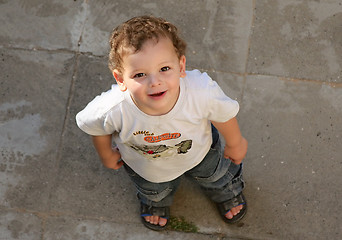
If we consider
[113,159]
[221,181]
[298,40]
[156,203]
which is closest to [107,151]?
[113,159]

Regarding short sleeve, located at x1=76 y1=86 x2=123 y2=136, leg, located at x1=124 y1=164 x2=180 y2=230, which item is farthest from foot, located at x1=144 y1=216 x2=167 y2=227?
short sleeve, located at x1=76 y1=86 x2=123 y2=136

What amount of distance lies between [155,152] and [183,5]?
1.29 m

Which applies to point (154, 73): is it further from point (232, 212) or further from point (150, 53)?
point (232, 212)

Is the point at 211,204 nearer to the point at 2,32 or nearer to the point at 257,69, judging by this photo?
the point at 257,69

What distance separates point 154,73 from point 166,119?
0.73 feet

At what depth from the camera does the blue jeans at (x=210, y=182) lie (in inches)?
84.5

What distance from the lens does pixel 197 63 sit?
8.77 feet

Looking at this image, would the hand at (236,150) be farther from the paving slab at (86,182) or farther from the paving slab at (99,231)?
the paving slab at (86,182)

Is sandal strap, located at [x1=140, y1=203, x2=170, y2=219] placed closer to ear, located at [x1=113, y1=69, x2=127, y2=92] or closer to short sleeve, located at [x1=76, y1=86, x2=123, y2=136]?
short sleeve, located at [x1=76, y1=86, x2=123, y2=136]

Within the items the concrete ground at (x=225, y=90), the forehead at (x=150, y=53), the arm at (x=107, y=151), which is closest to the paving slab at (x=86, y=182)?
the concrete ground at (x=225, y=90)

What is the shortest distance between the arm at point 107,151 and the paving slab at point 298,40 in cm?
109

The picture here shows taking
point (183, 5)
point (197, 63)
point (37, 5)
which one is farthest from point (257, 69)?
point (37, 5)

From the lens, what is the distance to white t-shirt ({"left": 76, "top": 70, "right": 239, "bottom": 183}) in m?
1.68

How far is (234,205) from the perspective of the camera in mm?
2414
